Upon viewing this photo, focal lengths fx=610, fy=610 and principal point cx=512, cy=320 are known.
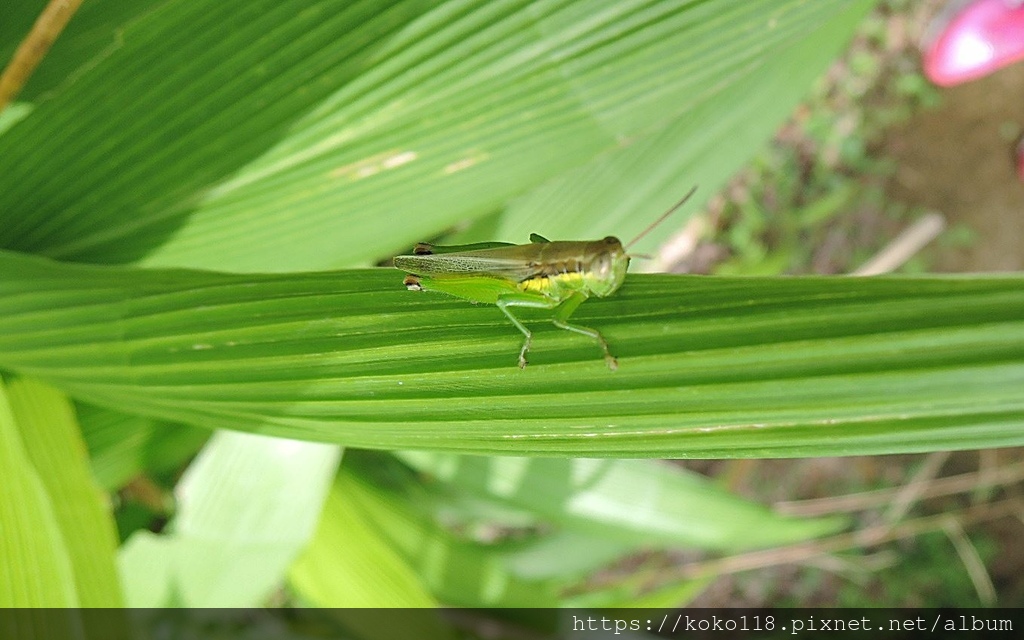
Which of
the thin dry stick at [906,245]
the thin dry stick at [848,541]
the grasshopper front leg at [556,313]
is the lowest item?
the grasshopper front leg at [556,313]

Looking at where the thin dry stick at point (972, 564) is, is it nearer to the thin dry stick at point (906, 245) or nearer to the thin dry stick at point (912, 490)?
the thin dry stick at point (912, 490)

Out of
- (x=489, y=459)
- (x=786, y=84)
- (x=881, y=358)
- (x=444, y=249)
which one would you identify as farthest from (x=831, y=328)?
(x=489, y=459)

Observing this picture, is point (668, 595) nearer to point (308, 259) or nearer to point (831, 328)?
point (308, 259)

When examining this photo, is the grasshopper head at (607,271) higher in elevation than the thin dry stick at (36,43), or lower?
lower

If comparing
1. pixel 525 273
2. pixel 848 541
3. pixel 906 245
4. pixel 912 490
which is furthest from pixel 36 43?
pixel 912 490

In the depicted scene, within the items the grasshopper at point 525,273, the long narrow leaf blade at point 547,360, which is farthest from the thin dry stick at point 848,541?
the long narrow leaf blade at point 547,360

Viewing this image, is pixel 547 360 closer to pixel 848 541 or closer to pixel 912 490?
pixel 848 541

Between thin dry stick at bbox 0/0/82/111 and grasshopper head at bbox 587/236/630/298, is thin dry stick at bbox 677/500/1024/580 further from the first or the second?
thin dry stick at bbox 0/0/82/111
